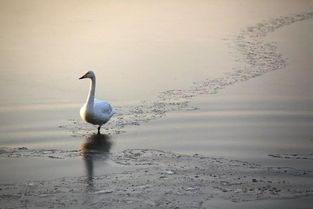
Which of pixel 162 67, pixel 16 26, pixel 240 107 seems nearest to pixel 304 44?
pixel 162 67

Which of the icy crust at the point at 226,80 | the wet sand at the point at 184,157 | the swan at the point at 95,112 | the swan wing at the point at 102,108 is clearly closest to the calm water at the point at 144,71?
the wet sand at the point at 184,157

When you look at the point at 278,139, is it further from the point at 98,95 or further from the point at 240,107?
the point at 98,95

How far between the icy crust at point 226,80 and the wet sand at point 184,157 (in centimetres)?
5

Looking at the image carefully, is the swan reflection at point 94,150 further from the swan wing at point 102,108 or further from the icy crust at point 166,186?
the swan wing at point 102,108

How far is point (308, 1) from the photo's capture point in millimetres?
29000

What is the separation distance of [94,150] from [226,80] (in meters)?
5.84

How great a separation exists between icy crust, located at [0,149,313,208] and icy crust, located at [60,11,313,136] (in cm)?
228

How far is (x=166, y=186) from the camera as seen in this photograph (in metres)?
9.36

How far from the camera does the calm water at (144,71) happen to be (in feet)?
38.5

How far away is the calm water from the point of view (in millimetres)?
11734

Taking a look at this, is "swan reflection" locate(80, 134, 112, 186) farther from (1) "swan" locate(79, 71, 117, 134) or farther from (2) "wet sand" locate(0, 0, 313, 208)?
(1) "swan" locate(79, 71, 117, 134)

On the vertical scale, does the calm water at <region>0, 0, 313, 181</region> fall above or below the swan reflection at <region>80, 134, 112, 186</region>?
above

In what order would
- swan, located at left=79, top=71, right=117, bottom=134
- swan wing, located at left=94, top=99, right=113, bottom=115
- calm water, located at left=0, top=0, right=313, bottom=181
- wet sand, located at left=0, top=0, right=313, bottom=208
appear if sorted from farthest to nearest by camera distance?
swan wing, located at left=94, top=99, right=113, bottom=115 < swan, located at left=79, top=71, right=117, bottom=134 < calm water, located at left=0, top=0, right=313, bottom=181 < wet sand, located at left=0, top=0, right=313, bottom=208

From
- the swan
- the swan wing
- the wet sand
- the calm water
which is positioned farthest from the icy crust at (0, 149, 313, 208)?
the swan wing
